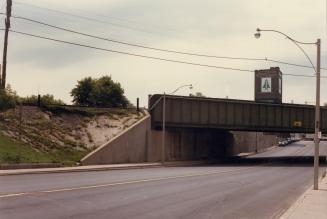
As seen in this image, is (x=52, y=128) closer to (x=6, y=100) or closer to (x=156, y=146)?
(x=6, y=100)

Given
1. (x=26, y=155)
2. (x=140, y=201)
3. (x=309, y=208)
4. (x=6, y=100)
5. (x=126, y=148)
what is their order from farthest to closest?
(x=126, y=148) → (x=6, y=100) → (x=26, y=155) → (x=140, y=201) → (x=309, y=208)

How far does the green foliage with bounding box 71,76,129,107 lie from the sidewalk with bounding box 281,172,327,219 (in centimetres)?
9057

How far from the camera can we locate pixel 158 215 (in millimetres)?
16047

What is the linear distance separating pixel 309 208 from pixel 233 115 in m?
47.6

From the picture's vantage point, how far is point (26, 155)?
41656 mm

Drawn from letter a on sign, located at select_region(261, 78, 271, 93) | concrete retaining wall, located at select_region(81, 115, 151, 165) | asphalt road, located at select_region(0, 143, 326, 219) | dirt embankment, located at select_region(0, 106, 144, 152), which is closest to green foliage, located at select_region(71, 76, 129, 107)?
letter a on sign, located at select_region(261, 78, 271, 93)

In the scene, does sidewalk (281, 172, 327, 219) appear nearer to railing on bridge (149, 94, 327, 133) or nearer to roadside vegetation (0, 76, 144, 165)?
roadside vegetation (0, 76, 144, 165)

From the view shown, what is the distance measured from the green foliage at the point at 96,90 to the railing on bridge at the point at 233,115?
49.1 metres

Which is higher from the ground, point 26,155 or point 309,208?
point 309,208

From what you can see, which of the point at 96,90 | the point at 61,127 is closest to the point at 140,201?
the point at 61,127

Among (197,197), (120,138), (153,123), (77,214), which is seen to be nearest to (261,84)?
(153,123)

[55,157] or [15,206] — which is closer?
[15,206]

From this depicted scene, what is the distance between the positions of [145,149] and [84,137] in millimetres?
7980

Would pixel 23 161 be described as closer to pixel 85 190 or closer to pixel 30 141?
pixel 30 141
